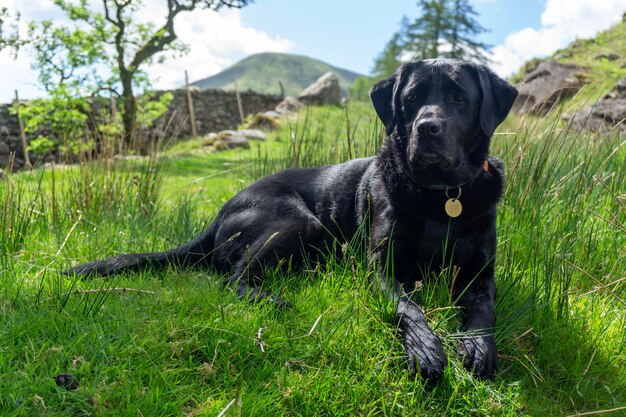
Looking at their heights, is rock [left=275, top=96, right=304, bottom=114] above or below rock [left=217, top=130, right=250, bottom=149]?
above

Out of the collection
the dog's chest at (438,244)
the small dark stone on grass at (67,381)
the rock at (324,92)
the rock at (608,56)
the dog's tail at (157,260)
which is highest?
the rock at (608,56)

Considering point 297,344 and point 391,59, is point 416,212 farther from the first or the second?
point 391,59

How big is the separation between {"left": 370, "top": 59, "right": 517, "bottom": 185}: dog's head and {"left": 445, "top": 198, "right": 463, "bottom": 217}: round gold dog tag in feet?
0.43

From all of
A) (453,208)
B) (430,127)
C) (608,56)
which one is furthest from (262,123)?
(430,127)

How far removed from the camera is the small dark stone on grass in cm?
210

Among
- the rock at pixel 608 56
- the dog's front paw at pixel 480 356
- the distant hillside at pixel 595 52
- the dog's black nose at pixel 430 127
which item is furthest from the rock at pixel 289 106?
the dog's front paw at pixel 480 356

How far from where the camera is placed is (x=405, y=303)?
106 inches

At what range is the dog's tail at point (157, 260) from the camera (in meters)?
3.22

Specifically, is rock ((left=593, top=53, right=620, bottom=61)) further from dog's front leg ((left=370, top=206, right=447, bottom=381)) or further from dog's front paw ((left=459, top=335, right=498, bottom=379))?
dog's front paw ((left=459, top=335, right=498, bottom=379))

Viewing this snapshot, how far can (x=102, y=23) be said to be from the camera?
1559cm

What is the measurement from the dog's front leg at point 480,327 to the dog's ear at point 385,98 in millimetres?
1116

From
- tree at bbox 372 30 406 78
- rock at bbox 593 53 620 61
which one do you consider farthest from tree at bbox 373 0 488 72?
rock at bbox 593 53 620 61

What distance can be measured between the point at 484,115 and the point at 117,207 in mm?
3208

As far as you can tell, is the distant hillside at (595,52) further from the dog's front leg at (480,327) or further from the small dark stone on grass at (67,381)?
the small dark stone on grass at (67,381)
